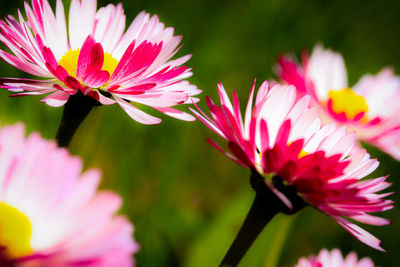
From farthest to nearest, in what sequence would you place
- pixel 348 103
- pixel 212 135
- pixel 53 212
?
pixel 212 135
pixel 348 103
pixel 53 212


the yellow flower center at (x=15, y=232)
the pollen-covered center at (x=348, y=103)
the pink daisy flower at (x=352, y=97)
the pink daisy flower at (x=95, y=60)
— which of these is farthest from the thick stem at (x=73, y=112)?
the pollen-covered center at (x=348, y=103)

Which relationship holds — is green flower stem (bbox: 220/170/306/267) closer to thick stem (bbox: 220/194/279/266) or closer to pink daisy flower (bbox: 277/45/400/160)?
thick stem (bbox: 220/194/279/266)

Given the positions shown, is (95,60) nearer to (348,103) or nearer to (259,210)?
(259,210)

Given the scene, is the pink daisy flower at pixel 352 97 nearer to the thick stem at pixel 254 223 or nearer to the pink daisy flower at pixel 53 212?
the thick stem at pixel 254 223

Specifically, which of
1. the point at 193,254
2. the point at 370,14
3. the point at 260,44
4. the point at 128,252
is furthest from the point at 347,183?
the point at 370,14

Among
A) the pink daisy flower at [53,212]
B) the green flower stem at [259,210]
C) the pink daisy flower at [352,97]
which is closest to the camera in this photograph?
the pink daisy flower at [53,212]

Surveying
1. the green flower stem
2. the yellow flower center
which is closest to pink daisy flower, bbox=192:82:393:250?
the green flower stem

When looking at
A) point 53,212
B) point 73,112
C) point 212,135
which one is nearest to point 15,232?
point 53,212
